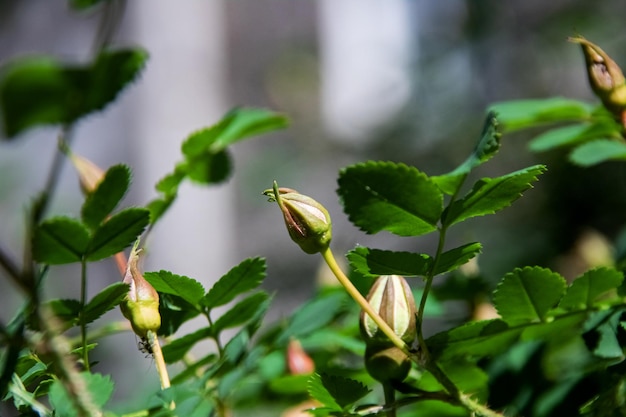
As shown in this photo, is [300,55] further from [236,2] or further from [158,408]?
[158,408]

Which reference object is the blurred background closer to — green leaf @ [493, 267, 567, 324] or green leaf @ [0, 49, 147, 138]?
green leaf @ [493, 267, 567, 324]

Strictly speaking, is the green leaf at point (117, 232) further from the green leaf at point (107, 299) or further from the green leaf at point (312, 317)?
the green leaf at point (312, 317)

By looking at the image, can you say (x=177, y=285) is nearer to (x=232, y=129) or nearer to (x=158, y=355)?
(x=158, y=355)

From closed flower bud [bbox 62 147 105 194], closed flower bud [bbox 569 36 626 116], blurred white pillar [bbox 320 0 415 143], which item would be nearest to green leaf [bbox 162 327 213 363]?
closed flower bud [bbox 62 147 105 194]

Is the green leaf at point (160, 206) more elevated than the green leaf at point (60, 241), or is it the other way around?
the green leaf at point (60, 241)

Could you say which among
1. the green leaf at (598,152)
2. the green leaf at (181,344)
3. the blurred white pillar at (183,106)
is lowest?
the blurred white pillar at (183,106)

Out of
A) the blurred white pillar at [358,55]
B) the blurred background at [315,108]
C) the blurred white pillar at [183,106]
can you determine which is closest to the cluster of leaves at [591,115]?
the blurred background at [315,108]

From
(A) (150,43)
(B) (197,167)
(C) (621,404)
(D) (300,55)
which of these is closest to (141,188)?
(A) (150,43)
